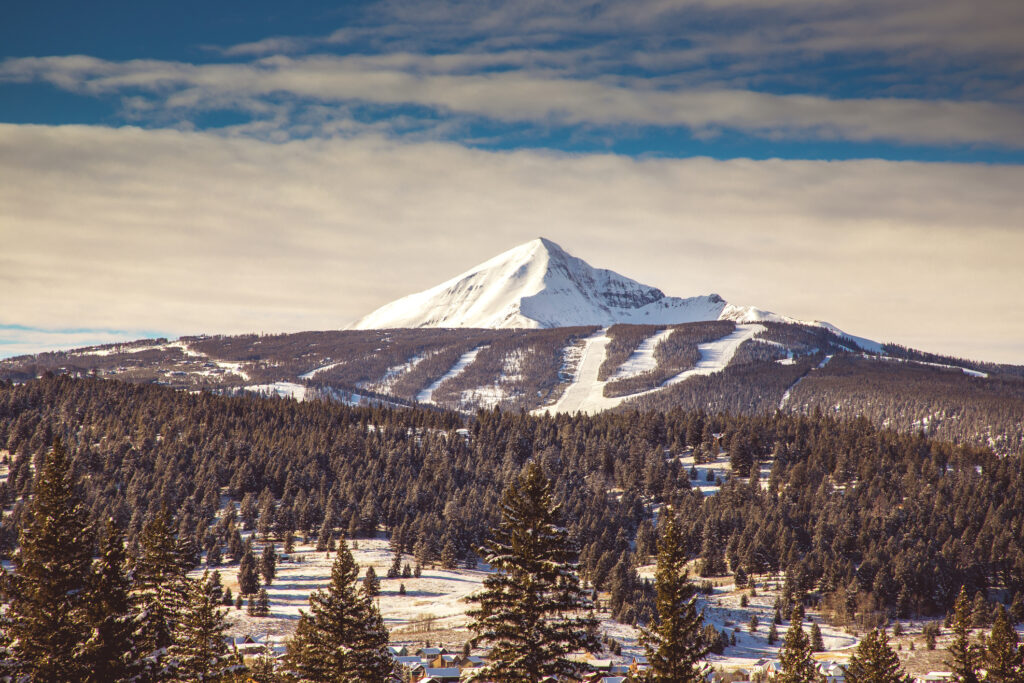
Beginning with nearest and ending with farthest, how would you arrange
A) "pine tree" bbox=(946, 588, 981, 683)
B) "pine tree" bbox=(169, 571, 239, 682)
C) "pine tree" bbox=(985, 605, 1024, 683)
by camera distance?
1. "pine tree" bbox=(169, 571, 239, 682)
2. "pine tree" bbox=(985, 605, 1024, 683)
3. "pine tree" bbox=(946, 588, 981, 683)

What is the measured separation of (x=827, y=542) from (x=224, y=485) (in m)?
134

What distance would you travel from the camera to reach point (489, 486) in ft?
640

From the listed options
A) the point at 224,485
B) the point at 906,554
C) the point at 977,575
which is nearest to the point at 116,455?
the point at 224,485

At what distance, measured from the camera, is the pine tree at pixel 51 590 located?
30.9m

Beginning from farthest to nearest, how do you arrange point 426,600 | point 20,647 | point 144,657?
point 426,600 → point 144,657 → point 20,647

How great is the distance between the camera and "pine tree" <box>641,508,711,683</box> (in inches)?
1540

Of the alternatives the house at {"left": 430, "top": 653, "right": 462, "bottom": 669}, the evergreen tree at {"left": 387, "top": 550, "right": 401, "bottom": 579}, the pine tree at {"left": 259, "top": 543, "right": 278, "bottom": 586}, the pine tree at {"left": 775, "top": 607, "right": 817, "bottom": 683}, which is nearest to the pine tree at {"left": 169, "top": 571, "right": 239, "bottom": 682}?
the pine tree at {"left": 775, "top": 607, "right": 817, "bottom": 683}

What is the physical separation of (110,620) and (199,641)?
534 inches

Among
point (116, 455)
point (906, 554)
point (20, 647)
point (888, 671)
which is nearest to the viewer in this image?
point (20, 647)

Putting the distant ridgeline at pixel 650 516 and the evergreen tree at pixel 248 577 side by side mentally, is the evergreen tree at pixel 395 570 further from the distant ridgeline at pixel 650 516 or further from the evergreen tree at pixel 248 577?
the evergreen tree at pixel 248 577

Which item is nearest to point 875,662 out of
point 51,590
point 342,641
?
point 342,641

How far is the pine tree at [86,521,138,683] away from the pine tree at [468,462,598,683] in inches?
553

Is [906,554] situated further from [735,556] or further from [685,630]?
[685,630]

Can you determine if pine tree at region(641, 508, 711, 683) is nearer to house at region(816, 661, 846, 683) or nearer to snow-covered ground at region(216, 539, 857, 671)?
snow-covered ground at region(216, 539, 857, 671)
